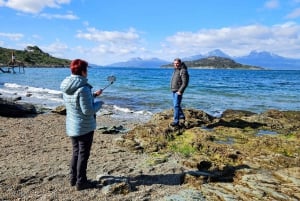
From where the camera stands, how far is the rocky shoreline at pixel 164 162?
730 cm

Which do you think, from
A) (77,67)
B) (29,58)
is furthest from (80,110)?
(29,58)

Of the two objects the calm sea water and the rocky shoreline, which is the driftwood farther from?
the calm sea water

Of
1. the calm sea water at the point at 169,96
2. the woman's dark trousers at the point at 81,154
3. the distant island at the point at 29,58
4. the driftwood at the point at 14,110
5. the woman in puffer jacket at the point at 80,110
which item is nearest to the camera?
the woman in puffer jacket at the point at 80,110

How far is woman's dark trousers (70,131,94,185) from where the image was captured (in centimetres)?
710

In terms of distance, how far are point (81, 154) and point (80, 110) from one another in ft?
2.98

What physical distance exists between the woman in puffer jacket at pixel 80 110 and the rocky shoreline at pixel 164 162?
2.29ft

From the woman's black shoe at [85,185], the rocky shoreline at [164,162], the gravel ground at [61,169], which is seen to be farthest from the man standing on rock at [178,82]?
the woman's black shoe at [85,185]

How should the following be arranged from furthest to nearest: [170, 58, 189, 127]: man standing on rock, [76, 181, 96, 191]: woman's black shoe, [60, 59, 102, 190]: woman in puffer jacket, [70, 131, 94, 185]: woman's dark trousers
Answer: [170, 58, 189, 127]: man standing on rock < [76, 181, 96, 191]: woman's black shoe < [70, 131, 94, 185]: woman's dark trousers < [60, 59, 102, 190]: woman in puffer jacket

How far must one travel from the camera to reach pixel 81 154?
7.17 meters

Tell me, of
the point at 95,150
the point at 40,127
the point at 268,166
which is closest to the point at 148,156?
→ the point at 95,150

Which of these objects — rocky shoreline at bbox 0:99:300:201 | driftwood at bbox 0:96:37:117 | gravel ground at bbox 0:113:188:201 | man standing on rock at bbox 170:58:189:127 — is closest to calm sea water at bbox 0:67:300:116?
driftwood at bbox 0:96:37:117

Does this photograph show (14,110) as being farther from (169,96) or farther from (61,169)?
(169,96)

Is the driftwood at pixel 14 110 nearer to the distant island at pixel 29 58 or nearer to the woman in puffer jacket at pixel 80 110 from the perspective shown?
the woman in puffer jacket at pixel 80 110

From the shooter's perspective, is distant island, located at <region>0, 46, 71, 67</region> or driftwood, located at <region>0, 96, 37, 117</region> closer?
driftwood, located at <region>0, 96, 37, 117</region>
